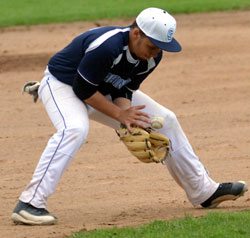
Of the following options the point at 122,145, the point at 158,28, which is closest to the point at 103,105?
the point at 158,28

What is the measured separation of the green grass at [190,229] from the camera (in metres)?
5.20

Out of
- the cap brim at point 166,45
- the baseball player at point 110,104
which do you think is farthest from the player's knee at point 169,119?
the cap brim at point 166,45

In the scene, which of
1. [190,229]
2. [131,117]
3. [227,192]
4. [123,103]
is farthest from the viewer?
[227,192]

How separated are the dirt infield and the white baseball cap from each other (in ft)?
4.26

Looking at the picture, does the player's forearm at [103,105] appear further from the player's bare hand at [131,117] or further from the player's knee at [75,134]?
the player's knee at [75,134]

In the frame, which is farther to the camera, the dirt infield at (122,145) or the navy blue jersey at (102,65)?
the dirt infield at (122,145)

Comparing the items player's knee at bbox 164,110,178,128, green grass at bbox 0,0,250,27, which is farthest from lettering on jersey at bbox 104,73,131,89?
green grass at bbox 0,0,250,27

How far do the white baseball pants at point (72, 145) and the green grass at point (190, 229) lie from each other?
1.65 feet

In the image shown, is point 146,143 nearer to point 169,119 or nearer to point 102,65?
point 169,119

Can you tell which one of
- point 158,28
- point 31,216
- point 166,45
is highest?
point 158,28

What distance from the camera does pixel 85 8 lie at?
17.6m

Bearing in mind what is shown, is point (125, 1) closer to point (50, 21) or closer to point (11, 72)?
→ point (50, 21)

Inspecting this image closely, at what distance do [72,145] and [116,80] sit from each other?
0.60 metres

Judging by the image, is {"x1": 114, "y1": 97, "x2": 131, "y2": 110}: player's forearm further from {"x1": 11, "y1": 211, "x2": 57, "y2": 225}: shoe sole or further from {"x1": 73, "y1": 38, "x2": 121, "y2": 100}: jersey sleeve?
{"x1": 11, "y1": 211, "x2": 57, "y2": 225}: shoe sole
